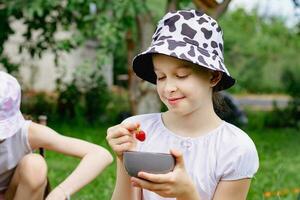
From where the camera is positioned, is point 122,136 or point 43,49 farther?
point 43,49

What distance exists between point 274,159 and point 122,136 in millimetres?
4626

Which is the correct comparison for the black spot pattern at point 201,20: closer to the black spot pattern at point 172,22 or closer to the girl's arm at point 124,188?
the black spot pattern at point 172,22

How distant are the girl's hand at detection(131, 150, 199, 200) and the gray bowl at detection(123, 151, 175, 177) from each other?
2 cm

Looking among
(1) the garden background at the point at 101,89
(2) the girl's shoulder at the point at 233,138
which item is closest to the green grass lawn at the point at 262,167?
(1) the garden background at the point at 101,89

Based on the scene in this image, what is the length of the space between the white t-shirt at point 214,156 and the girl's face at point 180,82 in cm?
13

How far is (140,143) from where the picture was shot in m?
2.39

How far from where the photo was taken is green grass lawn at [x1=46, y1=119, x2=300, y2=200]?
4.47 metres

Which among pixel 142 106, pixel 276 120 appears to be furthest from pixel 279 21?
pixel 142 106

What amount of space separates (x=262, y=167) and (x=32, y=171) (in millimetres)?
3298

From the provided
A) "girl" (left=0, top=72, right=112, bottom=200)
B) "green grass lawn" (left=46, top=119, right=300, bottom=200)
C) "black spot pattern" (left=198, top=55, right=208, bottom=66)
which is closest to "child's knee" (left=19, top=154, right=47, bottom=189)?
"girl" (left=0, top=72, right=112, bottom=200)

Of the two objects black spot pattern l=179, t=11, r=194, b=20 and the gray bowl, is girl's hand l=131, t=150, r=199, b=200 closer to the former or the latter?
the gray bowl

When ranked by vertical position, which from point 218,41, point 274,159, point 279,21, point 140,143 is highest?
point 218,41

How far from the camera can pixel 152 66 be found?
2373mm

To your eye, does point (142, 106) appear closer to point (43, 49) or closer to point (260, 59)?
point (43, 49)
